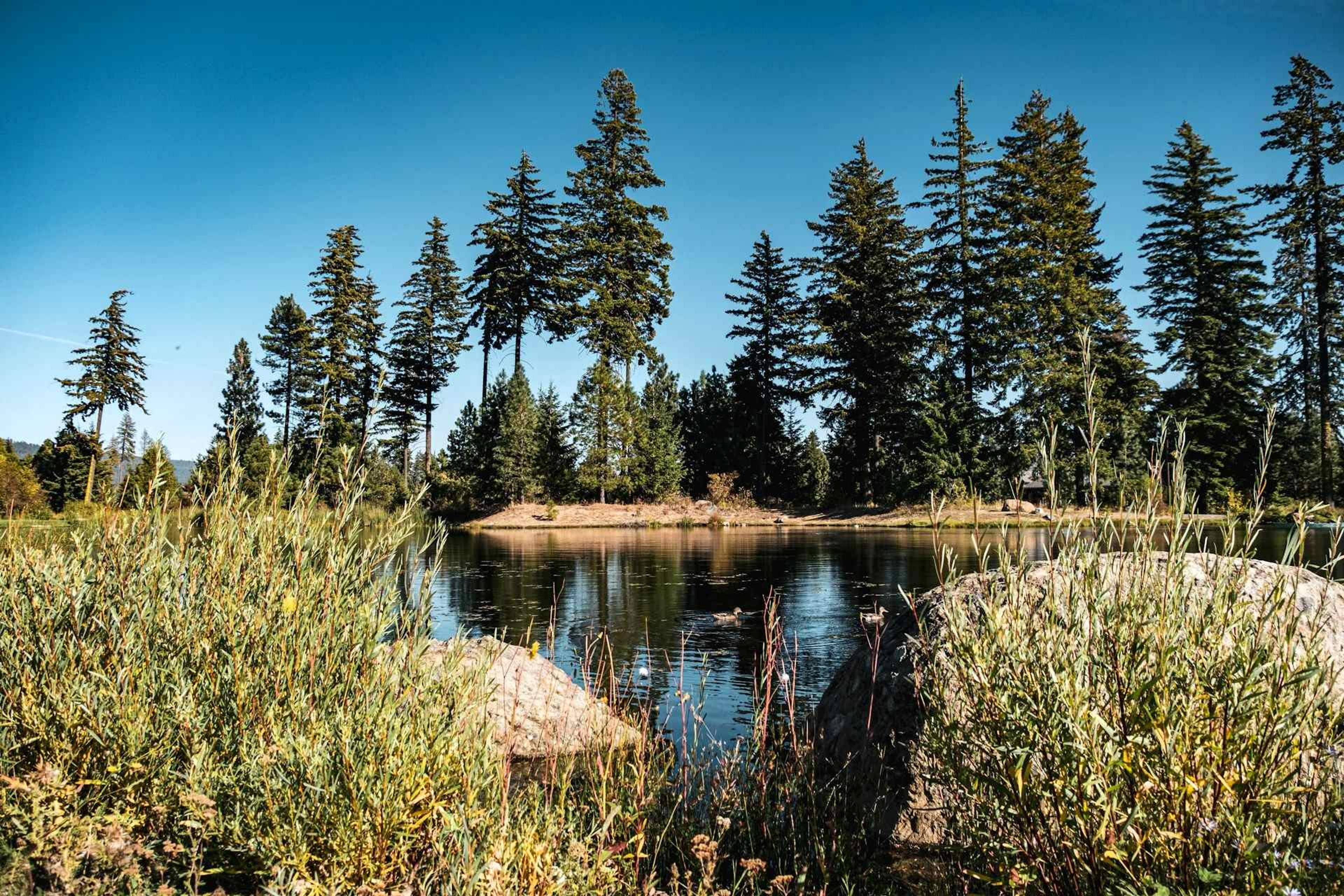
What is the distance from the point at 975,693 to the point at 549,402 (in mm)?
38136

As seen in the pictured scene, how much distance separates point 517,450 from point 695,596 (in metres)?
24.6

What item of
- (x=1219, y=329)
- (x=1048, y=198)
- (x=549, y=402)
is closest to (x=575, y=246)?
(x=549, y=402)

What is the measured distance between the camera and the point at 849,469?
38969mm

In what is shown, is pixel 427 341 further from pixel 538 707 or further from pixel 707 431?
pixel 538 707

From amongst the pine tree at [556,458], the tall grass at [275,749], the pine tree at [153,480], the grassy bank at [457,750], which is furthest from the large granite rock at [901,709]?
the pine tree at [556,458]

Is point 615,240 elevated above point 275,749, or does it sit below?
above

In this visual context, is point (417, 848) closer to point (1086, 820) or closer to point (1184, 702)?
point (1086, 820)

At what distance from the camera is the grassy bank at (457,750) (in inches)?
75.8

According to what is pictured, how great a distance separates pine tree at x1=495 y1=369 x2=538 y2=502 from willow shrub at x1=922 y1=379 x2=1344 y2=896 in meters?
35.0

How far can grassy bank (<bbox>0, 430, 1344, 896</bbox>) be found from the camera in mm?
1926

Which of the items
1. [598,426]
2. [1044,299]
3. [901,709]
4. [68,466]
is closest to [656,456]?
[598,426]

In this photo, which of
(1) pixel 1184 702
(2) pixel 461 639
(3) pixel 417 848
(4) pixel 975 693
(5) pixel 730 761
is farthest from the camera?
(5) pixel 730 761

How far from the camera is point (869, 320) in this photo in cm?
3800

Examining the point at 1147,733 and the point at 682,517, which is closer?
the point at 1147,733
